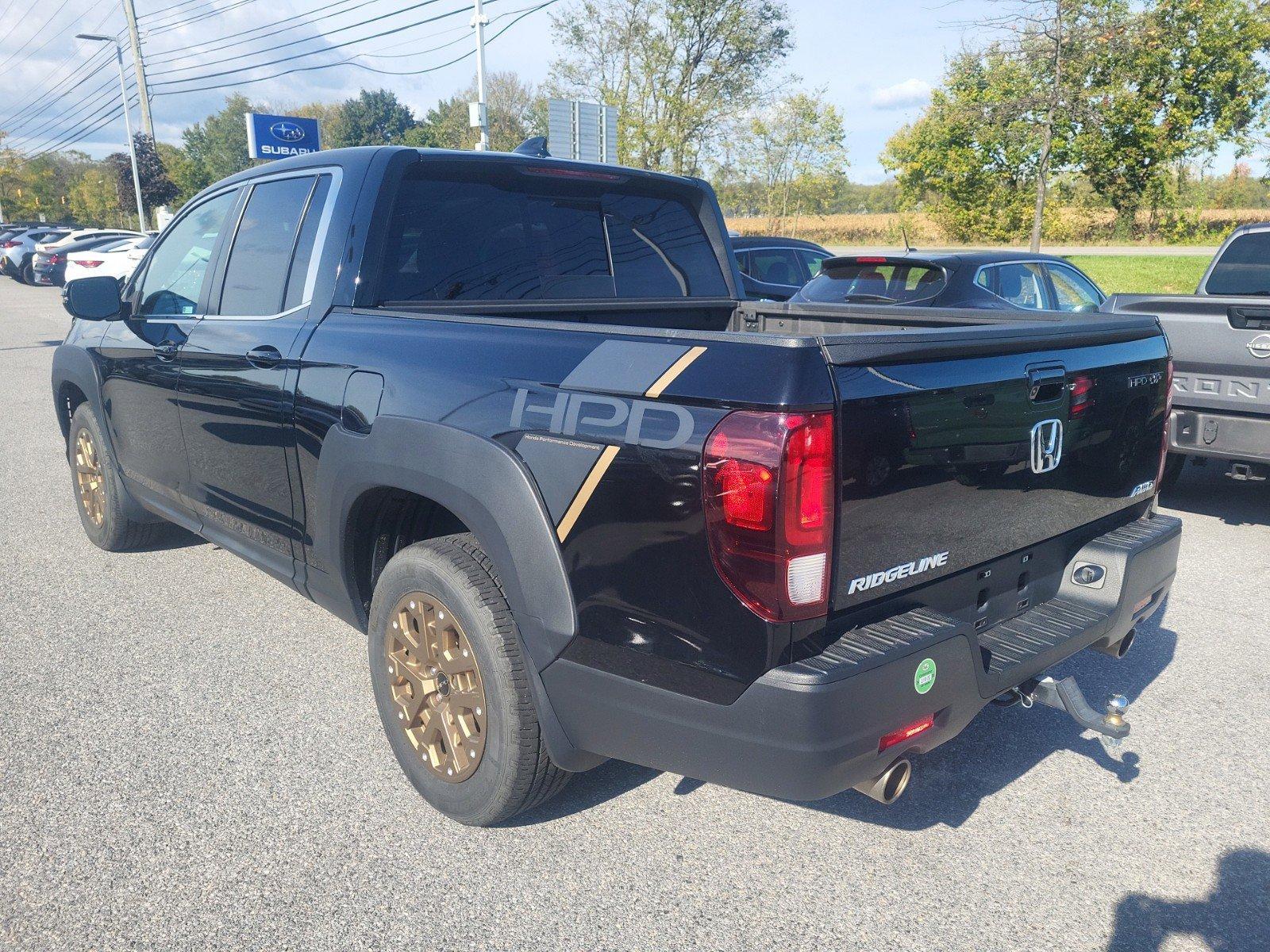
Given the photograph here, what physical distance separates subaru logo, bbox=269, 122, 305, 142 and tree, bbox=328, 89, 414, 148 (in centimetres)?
6858

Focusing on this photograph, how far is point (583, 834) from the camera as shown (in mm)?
2795

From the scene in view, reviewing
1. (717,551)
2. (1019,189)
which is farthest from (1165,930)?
(1019,189)

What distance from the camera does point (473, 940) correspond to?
236cm

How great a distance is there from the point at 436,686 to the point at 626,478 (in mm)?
1109

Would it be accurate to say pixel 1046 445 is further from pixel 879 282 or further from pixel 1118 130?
pixel 1118 130

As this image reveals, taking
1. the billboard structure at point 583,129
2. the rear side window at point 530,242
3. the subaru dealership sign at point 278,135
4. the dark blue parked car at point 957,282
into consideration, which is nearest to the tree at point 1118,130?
the billboard structure at point 583,129

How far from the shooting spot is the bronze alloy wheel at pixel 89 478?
Answer: 514 cm

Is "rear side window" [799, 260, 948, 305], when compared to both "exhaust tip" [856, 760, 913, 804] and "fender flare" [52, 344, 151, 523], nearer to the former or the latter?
"fender flare" [52, 344, 151, 523]

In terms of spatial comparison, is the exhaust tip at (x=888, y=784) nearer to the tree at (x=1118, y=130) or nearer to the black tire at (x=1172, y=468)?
the black tire at (x=1172, y=468)

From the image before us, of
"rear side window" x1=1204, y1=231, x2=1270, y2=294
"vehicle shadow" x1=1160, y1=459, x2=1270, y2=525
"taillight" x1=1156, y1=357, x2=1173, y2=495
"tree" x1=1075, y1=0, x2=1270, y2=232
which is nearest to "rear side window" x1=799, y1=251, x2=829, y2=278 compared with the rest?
"vehicle shadow" x1=1160, y1=459, x2=1270, y2=525

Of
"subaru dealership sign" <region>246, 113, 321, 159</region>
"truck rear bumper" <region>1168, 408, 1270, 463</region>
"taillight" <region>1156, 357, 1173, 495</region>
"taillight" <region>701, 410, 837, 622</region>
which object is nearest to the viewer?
"taillight" <region>701, 410, 837, 622</region>

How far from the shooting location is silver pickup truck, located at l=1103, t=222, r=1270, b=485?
5.23m

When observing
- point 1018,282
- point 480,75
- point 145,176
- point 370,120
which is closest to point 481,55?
point 480,75

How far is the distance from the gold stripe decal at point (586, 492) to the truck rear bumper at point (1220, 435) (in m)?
4.37
